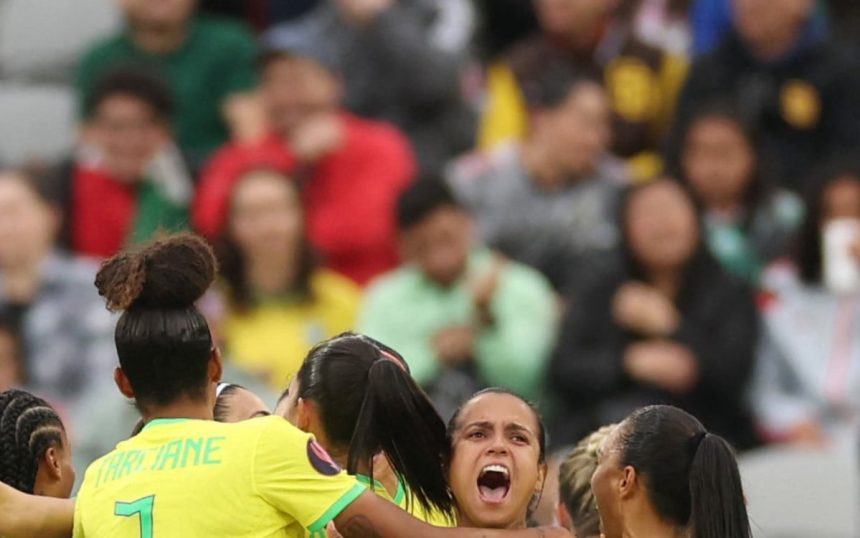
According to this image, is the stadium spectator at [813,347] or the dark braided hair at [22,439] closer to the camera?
the dark braided hair at [22,439]

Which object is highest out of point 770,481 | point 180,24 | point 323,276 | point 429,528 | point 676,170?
point 180,24

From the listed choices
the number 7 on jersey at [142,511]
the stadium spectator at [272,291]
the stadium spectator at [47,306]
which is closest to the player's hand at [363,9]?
the stadium spectator at [272,291]

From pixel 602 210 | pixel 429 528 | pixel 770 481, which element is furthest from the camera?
pixel 602 210

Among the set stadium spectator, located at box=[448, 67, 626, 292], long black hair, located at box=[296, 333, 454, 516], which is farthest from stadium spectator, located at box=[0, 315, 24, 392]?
long black hair, located at box=[296, 333, 454, 516]

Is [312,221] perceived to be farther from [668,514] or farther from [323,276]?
[668,514]

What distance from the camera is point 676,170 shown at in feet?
32.4

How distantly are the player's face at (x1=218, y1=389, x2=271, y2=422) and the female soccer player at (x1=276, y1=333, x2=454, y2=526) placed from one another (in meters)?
0.14

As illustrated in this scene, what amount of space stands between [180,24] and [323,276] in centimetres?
188

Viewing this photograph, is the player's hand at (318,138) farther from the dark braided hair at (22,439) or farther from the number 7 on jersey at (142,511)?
the number 7 on jersey at (142,511)

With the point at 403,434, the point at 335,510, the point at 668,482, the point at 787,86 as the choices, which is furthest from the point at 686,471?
the point at 787,86

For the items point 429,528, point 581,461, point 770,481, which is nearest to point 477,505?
point 429,528

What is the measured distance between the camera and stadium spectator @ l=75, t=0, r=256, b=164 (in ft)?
34.1

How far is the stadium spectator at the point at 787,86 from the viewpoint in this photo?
400 inches

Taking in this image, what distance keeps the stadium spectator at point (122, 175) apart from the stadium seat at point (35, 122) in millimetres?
900
